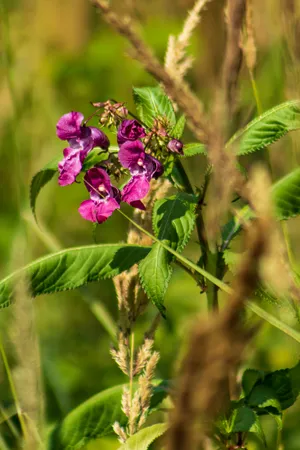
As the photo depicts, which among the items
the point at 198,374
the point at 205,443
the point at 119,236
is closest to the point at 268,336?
the point at 119,236

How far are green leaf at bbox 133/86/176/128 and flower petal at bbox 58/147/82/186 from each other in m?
0.17

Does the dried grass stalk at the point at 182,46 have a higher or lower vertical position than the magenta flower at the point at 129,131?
higher

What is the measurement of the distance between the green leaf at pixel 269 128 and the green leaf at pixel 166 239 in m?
0.13

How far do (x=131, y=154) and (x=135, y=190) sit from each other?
7cm

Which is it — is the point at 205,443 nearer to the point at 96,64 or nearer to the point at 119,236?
the point at 119,236

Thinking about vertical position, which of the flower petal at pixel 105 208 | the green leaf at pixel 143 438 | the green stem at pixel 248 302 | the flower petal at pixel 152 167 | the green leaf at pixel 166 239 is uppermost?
the flower petal at pixel 152 167

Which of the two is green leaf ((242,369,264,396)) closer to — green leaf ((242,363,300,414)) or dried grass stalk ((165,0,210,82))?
green leaf ((242,363,300,414))

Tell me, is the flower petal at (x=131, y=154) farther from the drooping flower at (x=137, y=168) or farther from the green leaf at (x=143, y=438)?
the green leaf at (x=143, y=438)

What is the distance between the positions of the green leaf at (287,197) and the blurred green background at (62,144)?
0.30 metres

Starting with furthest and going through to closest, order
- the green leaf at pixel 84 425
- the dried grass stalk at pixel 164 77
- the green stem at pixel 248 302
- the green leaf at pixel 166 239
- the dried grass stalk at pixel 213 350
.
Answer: the green leaf at pixel 84 425, the green leaf at pixel 166 239, the green stem at pixel 248 302, the dried grass stalk at pixel 164 77, the dried grass stalk at pixel 213 350

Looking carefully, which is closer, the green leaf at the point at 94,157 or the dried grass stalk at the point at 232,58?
the dried grass stalk at the point at 232,58

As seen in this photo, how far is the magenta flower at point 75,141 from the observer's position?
136cm

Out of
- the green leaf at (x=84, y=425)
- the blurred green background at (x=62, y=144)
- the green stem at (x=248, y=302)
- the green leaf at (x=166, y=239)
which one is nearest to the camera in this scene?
the green stem at (x=248, y=302)

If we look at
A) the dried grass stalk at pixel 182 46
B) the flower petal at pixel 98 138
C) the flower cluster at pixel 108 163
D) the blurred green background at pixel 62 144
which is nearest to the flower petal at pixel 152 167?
the flower cluster at pixel 108 163
